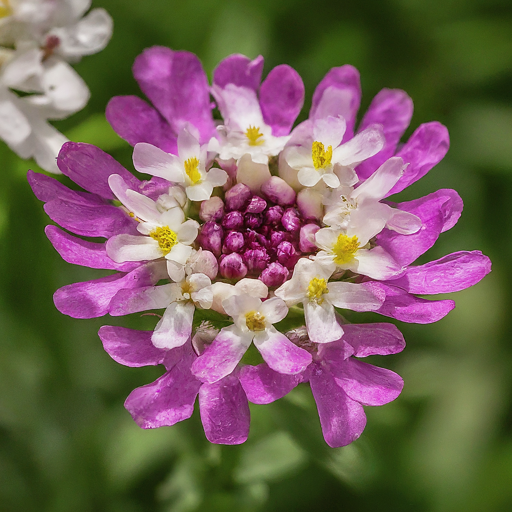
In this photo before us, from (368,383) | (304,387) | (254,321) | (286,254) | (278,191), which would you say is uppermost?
(278,191)

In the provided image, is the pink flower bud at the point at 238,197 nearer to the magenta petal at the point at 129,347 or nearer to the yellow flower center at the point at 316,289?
the yellow flower center at the point at 316,289

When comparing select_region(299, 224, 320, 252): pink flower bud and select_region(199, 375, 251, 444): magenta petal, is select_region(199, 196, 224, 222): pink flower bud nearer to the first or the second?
select_region(299, 224, 320, 252): pink flower bud

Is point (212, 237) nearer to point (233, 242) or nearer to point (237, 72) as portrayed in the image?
point (233, 242)

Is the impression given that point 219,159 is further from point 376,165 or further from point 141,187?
point 376,165

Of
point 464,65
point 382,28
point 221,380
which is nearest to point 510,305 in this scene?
point 464,65

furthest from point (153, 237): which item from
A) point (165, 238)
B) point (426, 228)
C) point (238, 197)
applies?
point (426, 228)

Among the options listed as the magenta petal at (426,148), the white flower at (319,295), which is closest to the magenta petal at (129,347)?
the white flower at (319,295)
